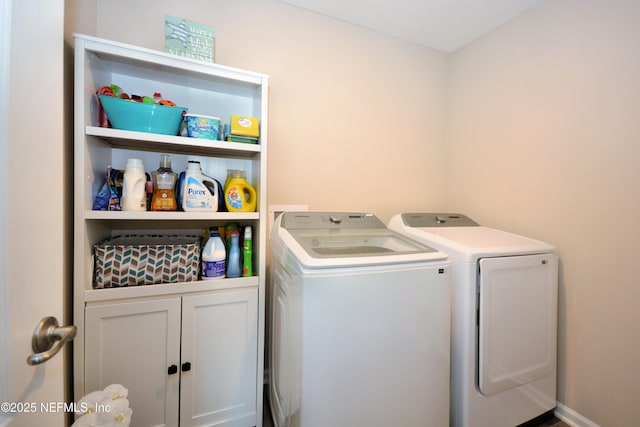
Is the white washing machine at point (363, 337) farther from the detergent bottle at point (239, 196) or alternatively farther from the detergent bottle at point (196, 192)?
the detergent bottle at point (196, 192)

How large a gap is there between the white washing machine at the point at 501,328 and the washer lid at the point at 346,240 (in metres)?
0.24

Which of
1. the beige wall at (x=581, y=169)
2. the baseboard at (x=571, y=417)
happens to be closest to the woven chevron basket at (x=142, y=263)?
the beige wall at (x=581, y=169)

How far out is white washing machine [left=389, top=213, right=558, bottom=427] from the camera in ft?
4.44

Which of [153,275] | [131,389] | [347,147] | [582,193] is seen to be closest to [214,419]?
[131,389]

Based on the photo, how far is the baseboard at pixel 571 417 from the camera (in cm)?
154

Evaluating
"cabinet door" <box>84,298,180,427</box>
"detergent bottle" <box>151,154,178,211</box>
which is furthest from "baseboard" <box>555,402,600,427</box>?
"detergent bottle" <box>151,154,178,211</box>

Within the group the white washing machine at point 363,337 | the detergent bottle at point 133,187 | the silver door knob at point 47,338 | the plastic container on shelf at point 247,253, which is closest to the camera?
the silver door knob at point 47,338

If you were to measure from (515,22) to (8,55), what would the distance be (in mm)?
2779

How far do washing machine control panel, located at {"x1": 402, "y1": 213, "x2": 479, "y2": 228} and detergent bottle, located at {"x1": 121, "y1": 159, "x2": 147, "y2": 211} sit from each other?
162 cm

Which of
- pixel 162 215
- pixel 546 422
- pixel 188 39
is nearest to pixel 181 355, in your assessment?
pixel 162 215

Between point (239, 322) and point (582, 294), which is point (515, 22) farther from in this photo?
point (239, 322)

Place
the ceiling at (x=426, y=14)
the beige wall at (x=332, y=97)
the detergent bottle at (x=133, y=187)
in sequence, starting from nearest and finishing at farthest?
1. the detergent bottle at (x=133, y=187)
2. the beige wall at (x=332, y=97)
3. the ceiling at (x=426, y=14)

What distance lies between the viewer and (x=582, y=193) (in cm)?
158

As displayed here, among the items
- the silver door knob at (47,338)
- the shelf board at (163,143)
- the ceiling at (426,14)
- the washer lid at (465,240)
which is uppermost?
the ceiling at (426,14)
